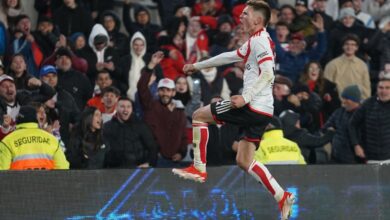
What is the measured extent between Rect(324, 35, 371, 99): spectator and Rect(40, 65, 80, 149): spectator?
451 cm

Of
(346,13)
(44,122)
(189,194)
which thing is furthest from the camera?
(346,13)

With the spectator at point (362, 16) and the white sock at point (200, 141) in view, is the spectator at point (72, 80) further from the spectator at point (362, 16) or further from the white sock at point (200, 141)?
the spectator at point (362, 16)

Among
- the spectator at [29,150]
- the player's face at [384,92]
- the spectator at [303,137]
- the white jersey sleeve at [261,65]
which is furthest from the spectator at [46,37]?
the white jersey sleeve at [261,65]

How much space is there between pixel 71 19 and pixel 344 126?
4795 mm

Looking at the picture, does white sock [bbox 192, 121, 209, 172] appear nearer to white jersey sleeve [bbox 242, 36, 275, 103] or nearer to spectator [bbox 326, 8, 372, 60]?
white jersey sleeve [bbox 242, 36, 275, 103]

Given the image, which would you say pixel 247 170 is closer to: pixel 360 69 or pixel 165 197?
pixel 165 197

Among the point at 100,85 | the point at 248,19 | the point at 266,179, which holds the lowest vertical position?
the point at 266,179

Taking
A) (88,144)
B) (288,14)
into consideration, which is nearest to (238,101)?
(88,144)

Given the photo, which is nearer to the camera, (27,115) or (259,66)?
(259,66)

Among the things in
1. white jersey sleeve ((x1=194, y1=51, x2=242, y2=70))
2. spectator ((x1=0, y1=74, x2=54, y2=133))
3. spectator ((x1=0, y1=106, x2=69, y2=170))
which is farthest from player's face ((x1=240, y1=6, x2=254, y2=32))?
spectator ((x1=0, y1=74, x2=54, y2=133))

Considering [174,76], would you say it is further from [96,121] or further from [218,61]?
[218,61]

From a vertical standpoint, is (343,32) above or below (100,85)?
above

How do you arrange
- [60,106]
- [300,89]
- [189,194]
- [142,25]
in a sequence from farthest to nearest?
[142,25] → [300,89] → [60,106] → [189,194]

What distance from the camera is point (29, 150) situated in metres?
13.4
